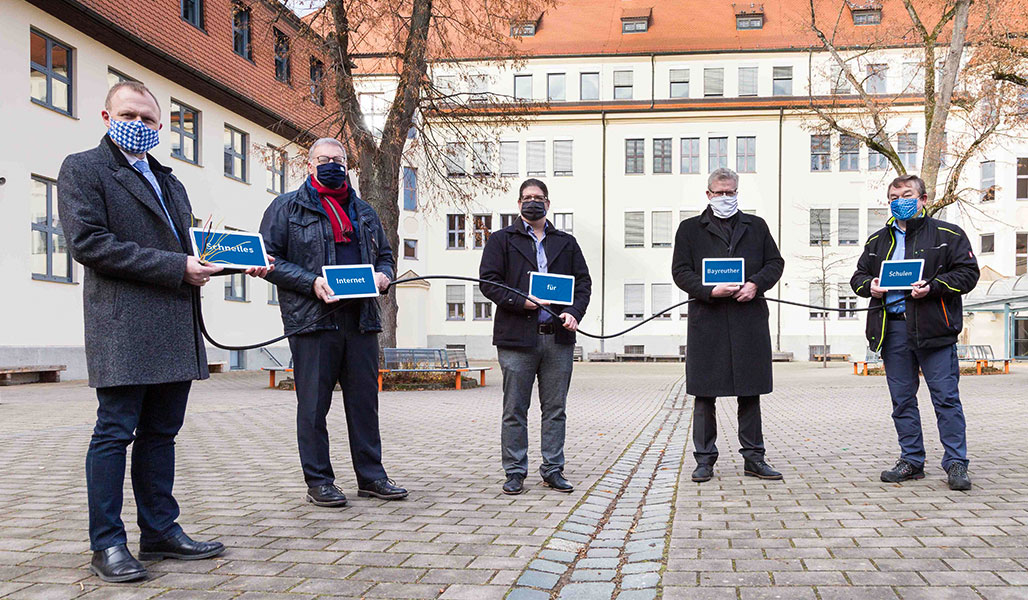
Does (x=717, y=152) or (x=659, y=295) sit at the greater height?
(x=717, y=152)

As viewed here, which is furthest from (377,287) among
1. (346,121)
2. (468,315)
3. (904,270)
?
(468,315)

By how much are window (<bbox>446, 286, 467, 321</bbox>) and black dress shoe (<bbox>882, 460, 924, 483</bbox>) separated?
3992 cm

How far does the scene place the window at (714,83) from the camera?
1800 inches

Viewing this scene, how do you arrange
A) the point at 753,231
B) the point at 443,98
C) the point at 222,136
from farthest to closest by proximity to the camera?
the point at 222,136 → the point at 443,98 → the point at 753,231

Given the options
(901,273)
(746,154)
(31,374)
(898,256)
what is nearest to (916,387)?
(901,273)

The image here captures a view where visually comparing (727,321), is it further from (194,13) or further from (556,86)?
(556,86)

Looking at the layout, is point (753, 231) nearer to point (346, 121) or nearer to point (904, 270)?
point (904, 270)

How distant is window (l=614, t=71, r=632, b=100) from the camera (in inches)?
1827

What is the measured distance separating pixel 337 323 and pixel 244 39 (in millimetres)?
26966

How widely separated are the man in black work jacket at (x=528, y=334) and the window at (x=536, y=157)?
132 feet

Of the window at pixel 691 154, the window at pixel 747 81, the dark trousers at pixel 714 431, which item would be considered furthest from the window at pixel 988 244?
the dark trousers at pixel 714 431

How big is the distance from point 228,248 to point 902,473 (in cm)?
458

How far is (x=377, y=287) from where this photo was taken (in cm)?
529

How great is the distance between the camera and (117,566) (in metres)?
3.77
